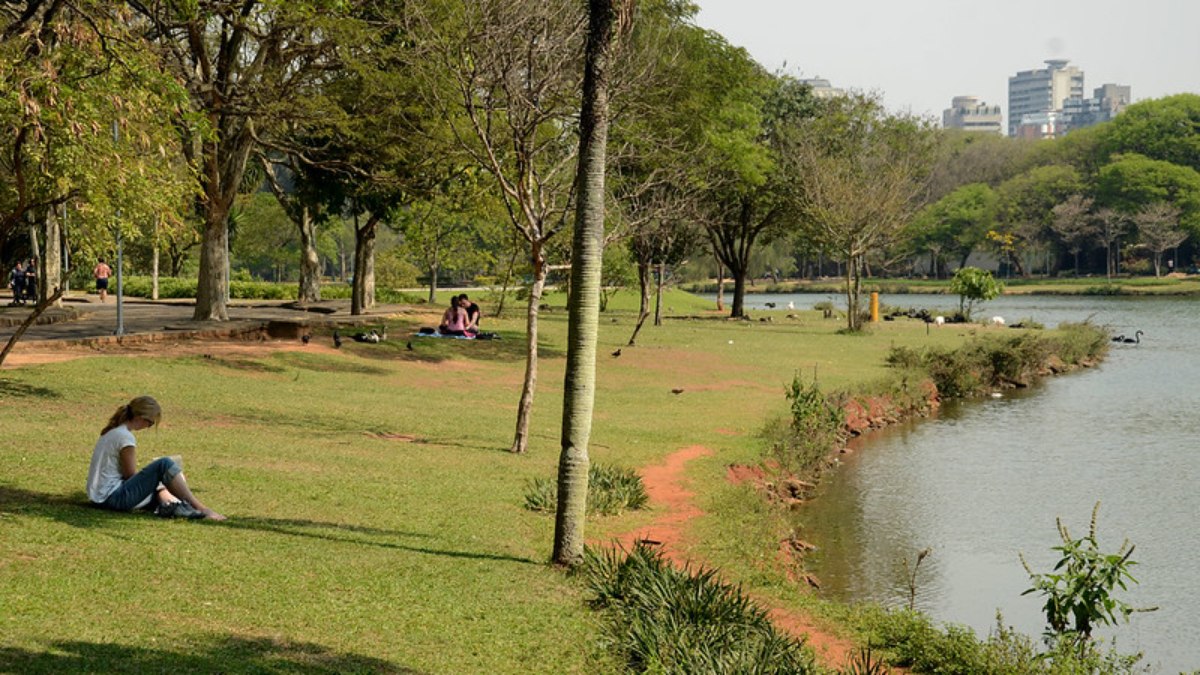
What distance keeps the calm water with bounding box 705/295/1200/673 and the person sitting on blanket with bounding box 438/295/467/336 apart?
1303 centimetres

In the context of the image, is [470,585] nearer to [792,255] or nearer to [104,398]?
[104,398]

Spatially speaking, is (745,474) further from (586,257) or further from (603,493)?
(586,257)

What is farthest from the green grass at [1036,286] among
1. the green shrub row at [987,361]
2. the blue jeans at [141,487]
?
the blue jeans at [141,487]

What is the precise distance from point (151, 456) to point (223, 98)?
47.8 feet

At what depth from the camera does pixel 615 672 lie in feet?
28.4

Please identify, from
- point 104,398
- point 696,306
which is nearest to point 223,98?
point 104,398

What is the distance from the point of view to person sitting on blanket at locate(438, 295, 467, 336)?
34188mm

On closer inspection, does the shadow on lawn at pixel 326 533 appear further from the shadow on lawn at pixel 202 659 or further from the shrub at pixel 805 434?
the shrub at pixel 805 434

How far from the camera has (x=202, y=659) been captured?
7.54 m

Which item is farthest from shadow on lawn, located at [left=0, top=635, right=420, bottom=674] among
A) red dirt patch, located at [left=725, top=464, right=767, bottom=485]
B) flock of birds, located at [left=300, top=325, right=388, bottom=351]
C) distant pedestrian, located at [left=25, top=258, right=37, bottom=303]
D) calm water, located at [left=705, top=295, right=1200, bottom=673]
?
distant pedestrian, located at [left=25, top=258, right=37, bottom=303]

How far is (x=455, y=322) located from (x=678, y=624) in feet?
83.4

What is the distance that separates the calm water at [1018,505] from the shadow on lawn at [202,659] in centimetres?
802

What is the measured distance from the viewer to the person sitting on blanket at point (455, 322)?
112 feet

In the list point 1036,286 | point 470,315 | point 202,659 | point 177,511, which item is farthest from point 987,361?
point 1036,286
